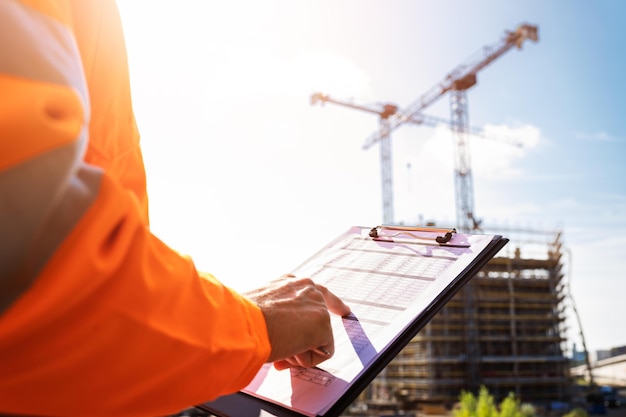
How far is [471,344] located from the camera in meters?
35.4

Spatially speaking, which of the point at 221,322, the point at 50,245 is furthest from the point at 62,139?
the point at 221,322

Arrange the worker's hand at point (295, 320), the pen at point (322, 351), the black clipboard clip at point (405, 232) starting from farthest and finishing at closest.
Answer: the black clipboard clip at point (405, 232), the pen at point (322, 351), the worker's hand at point (295, 320)

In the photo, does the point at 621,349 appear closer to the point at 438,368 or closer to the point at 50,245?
the point at 438,368

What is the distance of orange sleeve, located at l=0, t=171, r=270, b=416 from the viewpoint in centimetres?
43

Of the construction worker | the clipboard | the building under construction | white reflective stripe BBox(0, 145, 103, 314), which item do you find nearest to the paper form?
the clipboard

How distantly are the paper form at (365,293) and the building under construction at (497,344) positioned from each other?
115 ft

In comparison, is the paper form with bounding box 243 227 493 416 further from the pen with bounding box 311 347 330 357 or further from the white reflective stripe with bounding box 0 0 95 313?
the white reflective stripe with bounding box 0 0 95 313

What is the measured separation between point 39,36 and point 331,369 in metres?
0.70

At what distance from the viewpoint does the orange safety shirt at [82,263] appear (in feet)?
1.33

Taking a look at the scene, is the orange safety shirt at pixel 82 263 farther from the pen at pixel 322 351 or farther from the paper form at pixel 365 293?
the paper form at pixel 365 293

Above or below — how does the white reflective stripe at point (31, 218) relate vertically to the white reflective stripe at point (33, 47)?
below

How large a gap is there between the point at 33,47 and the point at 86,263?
19 centimetres

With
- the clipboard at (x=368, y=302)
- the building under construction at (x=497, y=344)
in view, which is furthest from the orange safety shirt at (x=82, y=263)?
the building under construction at (x=497, y=344)

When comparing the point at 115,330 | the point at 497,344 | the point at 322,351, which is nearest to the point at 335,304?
the point at 322,351
